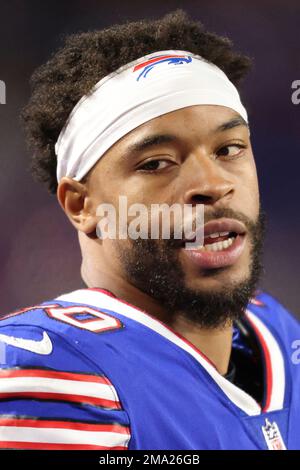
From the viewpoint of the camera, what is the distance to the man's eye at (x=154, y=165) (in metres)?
1.12

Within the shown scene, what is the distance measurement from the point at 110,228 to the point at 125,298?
0.13 meters

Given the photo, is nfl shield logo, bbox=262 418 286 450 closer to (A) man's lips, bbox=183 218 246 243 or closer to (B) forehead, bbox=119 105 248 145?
(A) man's lips, bbox=183 218 246 243

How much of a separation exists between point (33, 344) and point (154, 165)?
0.37 meters

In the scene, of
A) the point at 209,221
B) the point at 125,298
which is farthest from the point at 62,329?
the point at 209,221

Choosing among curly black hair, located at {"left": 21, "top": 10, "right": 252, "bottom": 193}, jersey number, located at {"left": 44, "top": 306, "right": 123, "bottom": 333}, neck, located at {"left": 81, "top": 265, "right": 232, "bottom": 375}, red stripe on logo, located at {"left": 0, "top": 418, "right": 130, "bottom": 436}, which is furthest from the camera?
curly black hair, located at {"left": 21, "top": 10, "right": 252, "bottom": 193}

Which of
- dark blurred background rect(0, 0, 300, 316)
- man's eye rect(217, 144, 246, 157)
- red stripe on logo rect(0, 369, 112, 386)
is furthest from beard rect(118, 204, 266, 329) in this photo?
dark blurred background rect(0, 0, 300, 316)

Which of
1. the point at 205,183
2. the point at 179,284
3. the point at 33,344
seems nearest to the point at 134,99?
the point at 205,183

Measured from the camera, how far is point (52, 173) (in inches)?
55.2

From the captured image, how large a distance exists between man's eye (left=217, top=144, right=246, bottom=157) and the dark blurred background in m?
0.56

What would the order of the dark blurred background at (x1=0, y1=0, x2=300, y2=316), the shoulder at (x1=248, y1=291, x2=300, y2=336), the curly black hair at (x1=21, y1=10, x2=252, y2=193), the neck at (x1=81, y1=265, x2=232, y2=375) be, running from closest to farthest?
the neck at (x1=81, y1=265, x2=232, y2=375) < the curly black hair at (x1=21, y1=10, x2=252, y2=193) < the shoulder at (x1=248, y1=291, x2=300, y2=336) < the dark blurred background at (x1=0, y1=0, x2=300, y2=316)

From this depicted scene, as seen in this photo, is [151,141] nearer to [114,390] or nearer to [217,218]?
[217,218]

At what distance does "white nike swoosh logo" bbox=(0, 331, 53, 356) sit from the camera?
957 millimetres

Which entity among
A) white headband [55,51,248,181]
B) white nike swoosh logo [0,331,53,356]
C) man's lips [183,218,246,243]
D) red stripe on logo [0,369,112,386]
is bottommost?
red stripe on logo [0,369,112,386]

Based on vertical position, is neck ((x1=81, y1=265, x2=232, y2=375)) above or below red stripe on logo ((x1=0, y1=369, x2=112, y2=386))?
above
